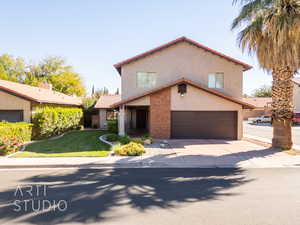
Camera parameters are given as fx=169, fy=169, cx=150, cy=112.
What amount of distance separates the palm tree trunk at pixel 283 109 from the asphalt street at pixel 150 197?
13.9 feet

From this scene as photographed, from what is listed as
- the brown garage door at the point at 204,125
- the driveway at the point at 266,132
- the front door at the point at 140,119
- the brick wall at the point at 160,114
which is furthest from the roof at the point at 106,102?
the driveway at the point at 266,132

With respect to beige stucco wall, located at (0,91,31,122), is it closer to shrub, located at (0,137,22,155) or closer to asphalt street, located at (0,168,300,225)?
shrub, located at (0,137,22,155)

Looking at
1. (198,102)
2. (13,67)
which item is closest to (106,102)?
(198,102)

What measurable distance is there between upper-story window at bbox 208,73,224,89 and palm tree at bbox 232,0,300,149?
15.4 feet

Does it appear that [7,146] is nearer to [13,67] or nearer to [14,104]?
[14,104]

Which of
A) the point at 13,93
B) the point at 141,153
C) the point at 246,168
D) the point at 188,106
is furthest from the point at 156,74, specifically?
the point at 13,93

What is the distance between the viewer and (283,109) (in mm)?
10570

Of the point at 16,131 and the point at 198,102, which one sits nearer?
the point at 16,131

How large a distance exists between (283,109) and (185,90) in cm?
659

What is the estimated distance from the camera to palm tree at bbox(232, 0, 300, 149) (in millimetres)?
9297

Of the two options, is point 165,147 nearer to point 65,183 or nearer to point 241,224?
point 65,183

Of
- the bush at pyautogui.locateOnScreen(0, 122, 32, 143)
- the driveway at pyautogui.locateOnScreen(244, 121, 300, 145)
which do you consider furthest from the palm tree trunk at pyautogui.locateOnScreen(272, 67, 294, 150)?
the bush at pyautogui.locateOnScreen(0, 122, 32, 143)

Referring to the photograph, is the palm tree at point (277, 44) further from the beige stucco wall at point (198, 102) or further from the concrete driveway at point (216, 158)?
the beige stucco wall at point (198, 102)

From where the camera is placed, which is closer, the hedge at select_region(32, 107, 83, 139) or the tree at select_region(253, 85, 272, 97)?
the hedge at select_region(32, 107, 83, 139)
